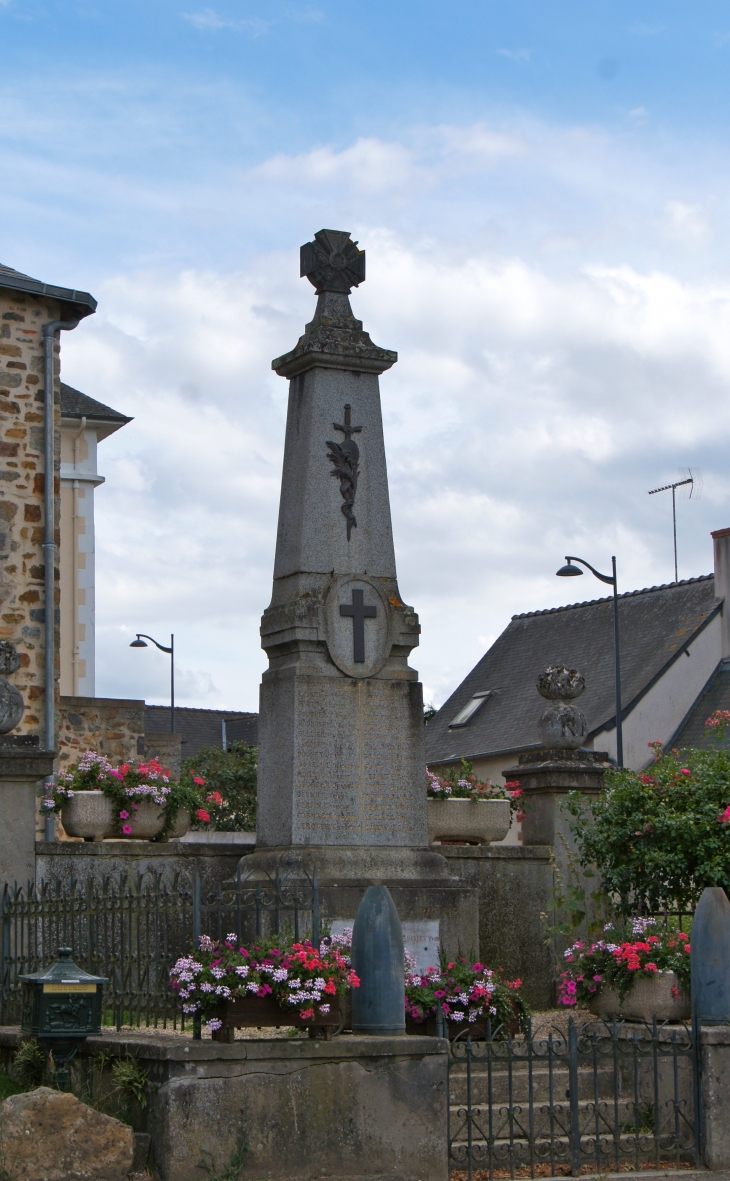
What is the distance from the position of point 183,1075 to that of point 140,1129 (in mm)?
401

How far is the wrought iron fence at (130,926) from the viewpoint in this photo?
795cm

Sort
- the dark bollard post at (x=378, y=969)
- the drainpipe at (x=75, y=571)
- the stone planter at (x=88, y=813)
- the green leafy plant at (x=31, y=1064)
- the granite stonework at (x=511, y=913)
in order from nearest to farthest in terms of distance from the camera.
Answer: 1. the dark bollard post at (x=378, y=969)
2. the green leafy plant at (x=31, y=1064)
3. the stone planter at (x=88, y=813)
4. the granite stonework at (x=511, y=913)
5. the drainpipe at (x=75, y=571)

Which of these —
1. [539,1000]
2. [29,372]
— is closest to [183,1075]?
[539,1000]

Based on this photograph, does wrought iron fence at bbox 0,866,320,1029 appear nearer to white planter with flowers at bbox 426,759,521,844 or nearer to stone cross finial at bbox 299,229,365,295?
white planter with flowers at bbox 426,759,521,844

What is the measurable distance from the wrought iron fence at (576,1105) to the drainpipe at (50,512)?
8.08 meters

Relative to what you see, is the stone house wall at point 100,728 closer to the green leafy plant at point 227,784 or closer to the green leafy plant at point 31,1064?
the green leafy plant at point 227,784

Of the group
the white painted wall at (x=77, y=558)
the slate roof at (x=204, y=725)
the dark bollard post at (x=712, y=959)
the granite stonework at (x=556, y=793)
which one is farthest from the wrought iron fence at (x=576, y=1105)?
the slate roof at (x=204, y=725)

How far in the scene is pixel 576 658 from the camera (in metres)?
34.8

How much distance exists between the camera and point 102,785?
11602 millimetres

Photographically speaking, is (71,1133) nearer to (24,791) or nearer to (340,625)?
(24,791)

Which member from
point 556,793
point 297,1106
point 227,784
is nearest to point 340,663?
point 556,793

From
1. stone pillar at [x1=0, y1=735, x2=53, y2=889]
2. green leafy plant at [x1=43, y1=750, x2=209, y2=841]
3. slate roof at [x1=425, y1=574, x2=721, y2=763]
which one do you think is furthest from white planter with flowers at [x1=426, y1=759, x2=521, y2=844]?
slate roof at [x1=425, y1=574, x2=721, y2=763]

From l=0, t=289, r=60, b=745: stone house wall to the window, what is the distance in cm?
1972

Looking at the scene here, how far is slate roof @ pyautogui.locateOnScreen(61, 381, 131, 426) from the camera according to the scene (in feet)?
74.9
